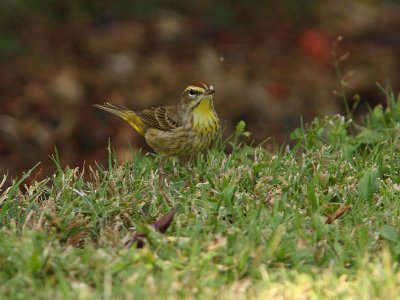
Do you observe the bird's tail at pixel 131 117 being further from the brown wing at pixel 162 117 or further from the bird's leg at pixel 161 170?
the bird's leg at pixel 161 170

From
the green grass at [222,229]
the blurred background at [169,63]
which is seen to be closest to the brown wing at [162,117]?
the green grass at [222,229]

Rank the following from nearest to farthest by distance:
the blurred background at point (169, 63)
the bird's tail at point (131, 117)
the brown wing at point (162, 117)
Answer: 1. the brown wing at point (162, 117)
2. the bird's tail at point (131, 117)
3. the blurred background at point (169, 63)

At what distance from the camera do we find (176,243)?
5887mm

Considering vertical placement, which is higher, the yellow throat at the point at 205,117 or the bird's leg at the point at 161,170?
the yellow throat at the point at 205,117

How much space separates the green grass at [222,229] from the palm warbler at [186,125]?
6.7 inches

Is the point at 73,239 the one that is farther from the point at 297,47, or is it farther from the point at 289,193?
the point at 297,47

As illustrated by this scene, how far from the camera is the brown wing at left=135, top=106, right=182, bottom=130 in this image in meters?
8.22

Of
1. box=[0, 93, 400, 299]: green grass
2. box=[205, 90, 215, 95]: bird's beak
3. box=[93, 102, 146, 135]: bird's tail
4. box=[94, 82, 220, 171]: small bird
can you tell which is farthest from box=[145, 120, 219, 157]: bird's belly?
box=[93, 102, 146, 135]: bird's tail

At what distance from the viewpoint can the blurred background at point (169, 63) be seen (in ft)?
39.9

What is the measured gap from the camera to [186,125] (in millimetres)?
8102

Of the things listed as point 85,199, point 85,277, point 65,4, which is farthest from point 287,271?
point 65,4

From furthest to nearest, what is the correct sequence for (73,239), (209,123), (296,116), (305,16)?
(305,16), (296,116), (209,123), (73,239)

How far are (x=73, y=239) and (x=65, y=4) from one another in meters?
8.65

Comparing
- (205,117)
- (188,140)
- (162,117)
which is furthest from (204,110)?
(162,117)
